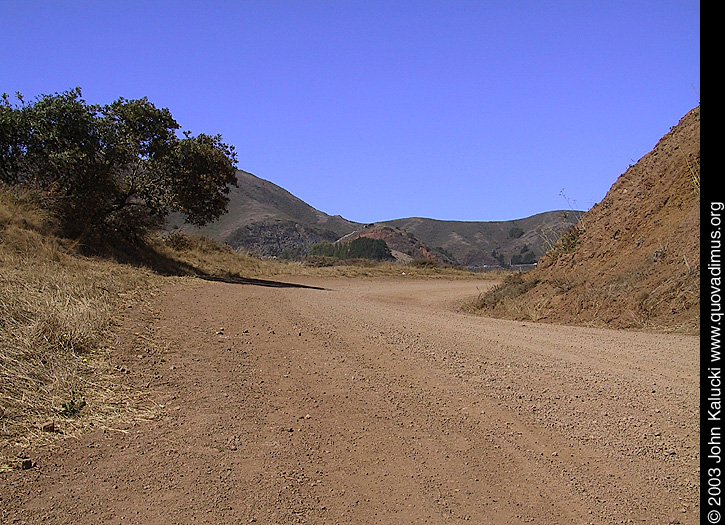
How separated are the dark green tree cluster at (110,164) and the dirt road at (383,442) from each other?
1434 centimetres

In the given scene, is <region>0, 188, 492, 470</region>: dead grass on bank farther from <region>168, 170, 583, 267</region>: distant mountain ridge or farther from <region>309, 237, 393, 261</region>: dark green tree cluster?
<region>309, 237, 393, 261</region>: dark green tree cluster

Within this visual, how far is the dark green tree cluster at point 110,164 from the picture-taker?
20.3 m

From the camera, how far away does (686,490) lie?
3.71m

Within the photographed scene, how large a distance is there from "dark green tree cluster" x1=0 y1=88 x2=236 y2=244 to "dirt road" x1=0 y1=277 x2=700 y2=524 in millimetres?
14341

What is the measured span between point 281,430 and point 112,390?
1.73 m

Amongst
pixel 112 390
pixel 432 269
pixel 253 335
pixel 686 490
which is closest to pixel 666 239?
pixel 253 335

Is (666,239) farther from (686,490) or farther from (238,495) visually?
(238,495)

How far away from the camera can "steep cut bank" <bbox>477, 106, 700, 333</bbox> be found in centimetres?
1058

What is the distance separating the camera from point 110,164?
70.5ft

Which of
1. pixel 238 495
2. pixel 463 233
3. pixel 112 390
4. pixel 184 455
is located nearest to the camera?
pixel 238 495

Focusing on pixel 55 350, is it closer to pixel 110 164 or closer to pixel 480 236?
pixel 110 164

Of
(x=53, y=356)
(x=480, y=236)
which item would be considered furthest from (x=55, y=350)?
(x=480, y=236)

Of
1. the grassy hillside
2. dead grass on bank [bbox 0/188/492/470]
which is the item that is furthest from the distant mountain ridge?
dead grass on bank [bbox 0/188/492/470]

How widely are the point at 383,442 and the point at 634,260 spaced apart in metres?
9.66
